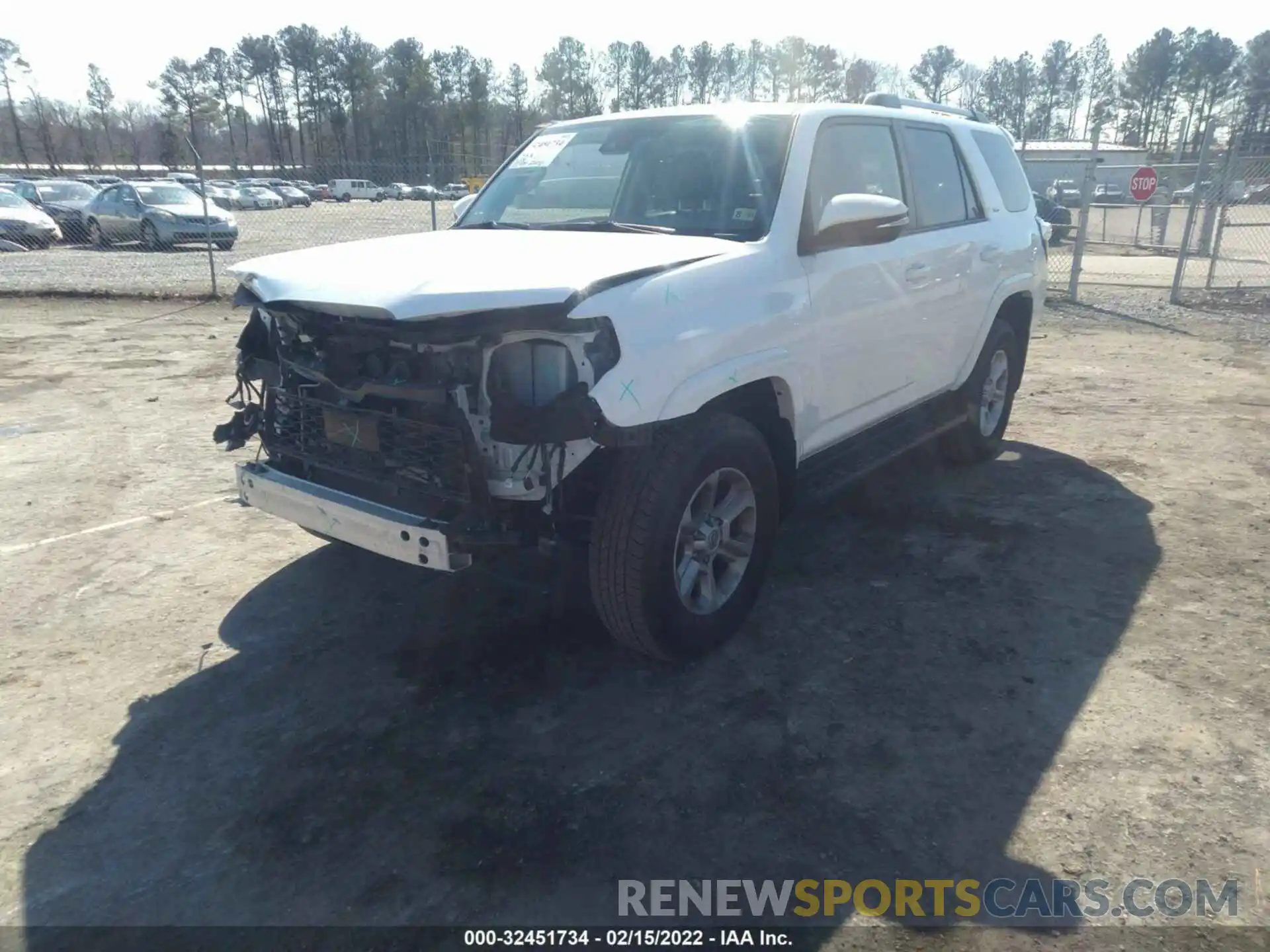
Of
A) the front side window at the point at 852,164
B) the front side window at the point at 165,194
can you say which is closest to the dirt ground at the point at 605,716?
the front side window at the point at 852,164

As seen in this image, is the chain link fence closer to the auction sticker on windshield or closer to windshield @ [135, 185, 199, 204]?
the auction sticker on windshield

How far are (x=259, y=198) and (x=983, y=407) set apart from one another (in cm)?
4014

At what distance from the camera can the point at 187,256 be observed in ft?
63.8

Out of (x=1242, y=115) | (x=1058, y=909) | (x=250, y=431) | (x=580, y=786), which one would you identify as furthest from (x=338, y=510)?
(x=1242, y=115)

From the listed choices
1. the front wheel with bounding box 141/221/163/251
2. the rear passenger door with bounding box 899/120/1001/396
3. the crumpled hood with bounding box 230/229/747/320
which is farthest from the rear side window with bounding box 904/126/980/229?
the front wheel with bounding box 141/221/163/251

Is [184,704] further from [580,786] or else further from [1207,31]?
[1207,31]

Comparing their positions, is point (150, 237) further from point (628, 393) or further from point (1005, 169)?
point (628, 393)

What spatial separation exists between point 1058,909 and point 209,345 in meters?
9.85

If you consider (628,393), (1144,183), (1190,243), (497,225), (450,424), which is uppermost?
(1144,183)

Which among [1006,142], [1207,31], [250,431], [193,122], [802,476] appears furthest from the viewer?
[193,122]

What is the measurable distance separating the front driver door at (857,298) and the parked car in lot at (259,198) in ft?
120

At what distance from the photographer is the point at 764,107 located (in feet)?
14.0

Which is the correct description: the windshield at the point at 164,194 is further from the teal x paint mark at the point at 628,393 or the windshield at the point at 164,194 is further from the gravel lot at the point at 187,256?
the teal x paint mark at the point at 628,393

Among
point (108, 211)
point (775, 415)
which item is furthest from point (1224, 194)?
point (108, 211)
